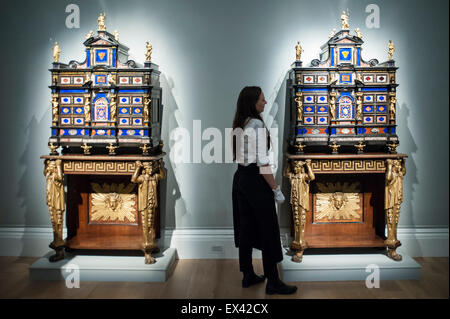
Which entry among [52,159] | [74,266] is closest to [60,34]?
[52,159]

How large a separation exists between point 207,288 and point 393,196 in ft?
6.91

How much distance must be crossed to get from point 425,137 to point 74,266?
4.18m

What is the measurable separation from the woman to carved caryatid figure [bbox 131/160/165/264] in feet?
3.10

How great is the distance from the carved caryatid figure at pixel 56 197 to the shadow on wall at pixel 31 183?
2.34 ft

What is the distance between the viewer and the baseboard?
473 centimetres

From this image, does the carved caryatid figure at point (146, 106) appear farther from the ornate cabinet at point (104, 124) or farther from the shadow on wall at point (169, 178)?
the shadow on wall at point (169, 178)

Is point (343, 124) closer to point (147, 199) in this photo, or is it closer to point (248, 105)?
point (248, 105)

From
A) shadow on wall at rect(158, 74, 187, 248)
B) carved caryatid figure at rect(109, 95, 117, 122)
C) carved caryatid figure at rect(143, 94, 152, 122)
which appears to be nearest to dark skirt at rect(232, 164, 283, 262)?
carved caryatid figure at rect(143, 94, 152, 122)

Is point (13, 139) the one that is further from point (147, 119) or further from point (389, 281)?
point (389, 281)

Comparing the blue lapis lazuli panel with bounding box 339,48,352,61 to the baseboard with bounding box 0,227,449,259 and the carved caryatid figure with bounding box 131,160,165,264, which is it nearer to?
the baseboard with bounding box 0,227,449,259

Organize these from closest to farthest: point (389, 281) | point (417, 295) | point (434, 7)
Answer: point (417, 295) < point (389, 281) < point (434, 7)

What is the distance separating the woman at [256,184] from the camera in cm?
346

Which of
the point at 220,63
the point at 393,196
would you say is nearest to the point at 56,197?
the point at 220,63

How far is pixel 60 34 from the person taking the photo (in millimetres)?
4695
